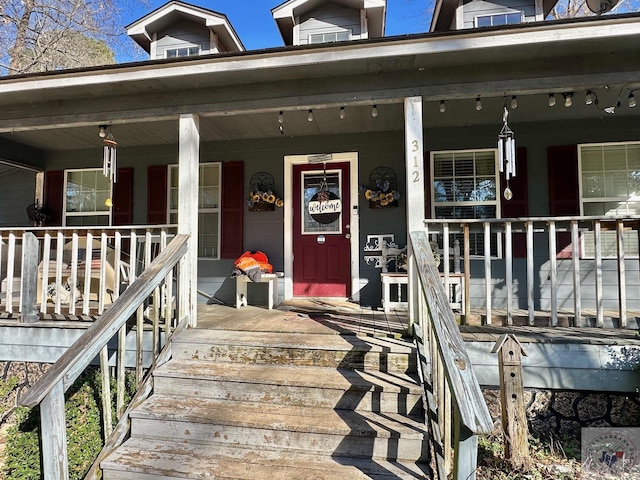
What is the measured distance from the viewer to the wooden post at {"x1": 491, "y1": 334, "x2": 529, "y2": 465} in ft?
8.09

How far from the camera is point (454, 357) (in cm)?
179

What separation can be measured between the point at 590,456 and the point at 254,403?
8.02 feet

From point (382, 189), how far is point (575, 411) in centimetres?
301

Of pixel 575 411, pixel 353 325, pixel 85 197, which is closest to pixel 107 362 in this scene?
pixel 353 325

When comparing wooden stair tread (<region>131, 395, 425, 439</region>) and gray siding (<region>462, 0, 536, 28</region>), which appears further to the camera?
gray siding (<region>462, 0, 536, 28</region>)

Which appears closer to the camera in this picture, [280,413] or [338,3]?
[280,413]

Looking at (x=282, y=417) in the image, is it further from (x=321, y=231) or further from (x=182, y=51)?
(x=182, y=51)

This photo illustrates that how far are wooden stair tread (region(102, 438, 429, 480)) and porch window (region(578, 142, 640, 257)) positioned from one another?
395 centimetres

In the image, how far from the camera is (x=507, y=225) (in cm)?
299

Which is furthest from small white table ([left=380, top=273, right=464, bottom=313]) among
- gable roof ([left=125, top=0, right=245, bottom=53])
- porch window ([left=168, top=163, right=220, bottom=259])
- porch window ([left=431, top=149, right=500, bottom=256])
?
gable roof ([left=125, top=0, right=245, bottom=53])

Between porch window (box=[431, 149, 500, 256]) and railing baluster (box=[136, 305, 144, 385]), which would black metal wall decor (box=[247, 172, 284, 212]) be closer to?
porch window (box=[431, 149, 500, 256])

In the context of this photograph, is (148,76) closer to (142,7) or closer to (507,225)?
(507,225)

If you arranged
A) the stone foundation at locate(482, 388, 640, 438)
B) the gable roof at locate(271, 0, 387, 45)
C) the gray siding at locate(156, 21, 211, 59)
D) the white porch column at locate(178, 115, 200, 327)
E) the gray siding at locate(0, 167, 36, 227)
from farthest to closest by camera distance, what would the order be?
the gray siding at locate(0, 167, 36, 227), the gray siding at locate(156, 21, 211, 59), the gable roof at locate(271, 0, 387, 45), the white porch column at locate(178, 115, 200, 327), the stone foundation at locate(482, 388, 640, 438)

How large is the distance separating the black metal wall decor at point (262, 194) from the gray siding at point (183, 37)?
2.17 meters
